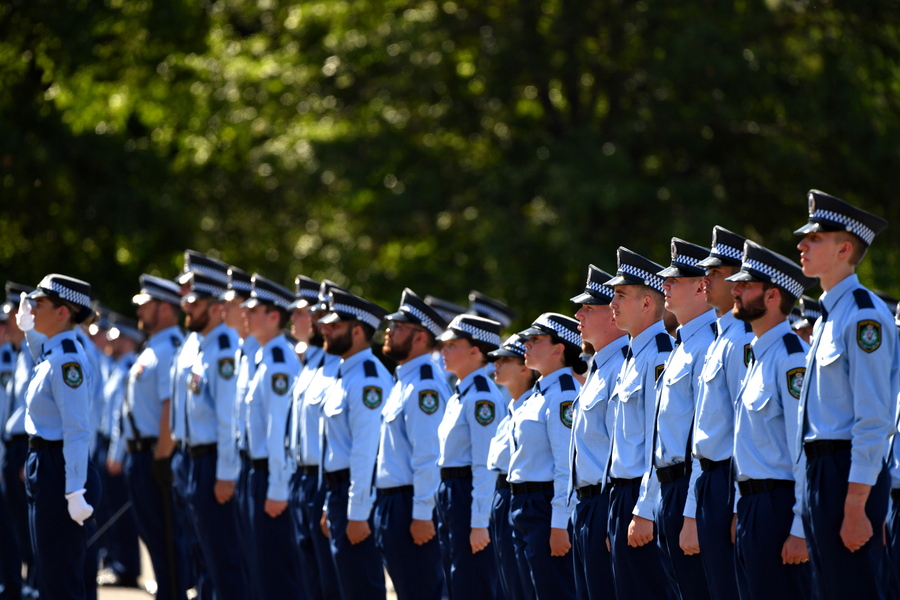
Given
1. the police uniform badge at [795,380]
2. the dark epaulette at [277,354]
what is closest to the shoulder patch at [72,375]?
the dark epaulette at [277,354]

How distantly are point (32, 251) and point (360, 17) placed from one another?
6896mm

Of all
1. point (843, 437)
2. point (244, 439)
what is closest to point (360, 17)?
point (244, 439)

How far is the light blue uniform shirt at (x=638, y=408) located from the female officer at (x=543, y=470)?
2.10 ft

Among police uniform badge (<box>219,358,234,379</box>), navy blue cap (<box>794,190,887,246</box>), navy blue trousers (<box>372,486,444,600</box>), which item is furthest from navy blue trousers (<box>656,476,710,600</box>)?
police uniform badge (<box>219,358,234,379</box>)

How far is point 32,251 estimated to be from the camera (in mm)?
20906

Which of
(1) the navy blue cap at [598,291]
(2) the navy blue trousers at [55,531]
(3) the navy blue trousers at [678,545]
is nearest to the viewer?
(3) the navy blue trousers at [678,545]

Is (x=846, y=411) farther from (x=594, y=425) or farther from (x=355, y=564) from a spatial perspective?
(x=355, y=564)

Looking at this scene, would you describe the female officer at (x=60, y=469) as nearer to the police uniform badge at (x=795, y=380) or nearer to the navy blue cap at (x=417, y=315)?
the navy blue cap at (x=417, y=315)

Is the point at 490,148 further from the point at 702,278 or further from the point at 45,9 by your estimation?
the point at 702,278

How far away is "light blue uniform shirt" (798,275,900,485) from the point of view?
501 cm

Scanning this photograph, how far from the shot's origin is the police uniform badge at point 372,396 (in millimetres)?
8312

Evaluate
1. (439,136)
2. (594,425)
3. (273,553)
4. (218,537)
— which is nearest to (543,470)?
(594,425)

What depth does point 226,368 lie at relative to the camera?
977cm

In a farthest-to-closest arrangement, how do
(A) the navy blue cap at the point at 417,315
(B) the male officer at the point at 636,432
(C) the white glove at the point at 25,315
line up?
(C) the white glove at the point at 25,315, (A) the navy blue cap at the point at 417,315, (B) the male officer at the point at 636,432
